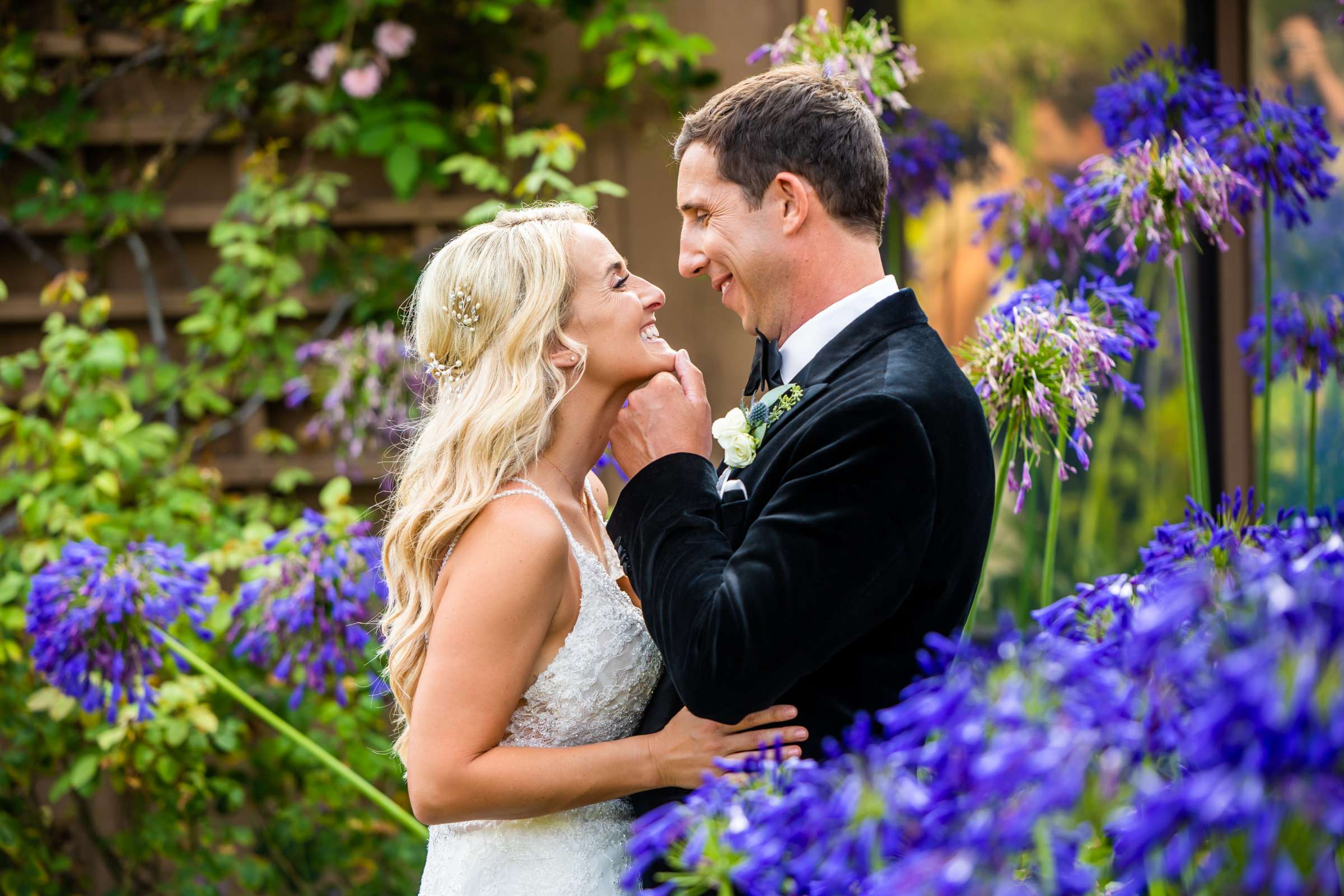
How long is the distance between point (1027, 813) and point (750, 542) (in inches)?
32.5

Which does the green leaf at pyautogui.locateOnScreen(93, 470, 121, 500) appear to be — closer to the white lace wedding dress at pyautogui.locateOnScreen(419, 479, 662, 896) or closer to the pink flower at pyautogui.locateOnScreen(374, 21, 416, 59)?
the pink flower at pyautogui.locateOnScreen(374, 21, 416, 59)

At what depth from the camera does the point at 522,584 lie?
5.72 feet

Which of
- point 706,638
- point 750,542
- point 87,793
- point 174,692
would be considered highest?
point 750,542

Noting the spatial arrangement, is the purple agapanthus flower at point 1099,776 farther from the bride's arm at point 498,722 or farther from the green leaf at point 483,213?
the green leaf at point 483,213

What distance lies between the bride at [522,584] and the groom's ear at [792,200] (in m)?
0.24

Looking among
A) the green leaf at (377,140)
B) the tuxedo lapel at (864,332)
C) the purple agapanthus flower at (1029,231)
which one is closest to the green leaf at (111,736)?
the green leaf at (377,140)

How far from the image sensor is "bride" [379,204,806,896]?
1723 millimetres

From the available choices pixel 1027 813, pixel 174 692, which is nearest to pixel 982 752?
pixel 1027 813

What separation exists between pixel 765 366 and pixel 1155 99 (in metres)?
1.25

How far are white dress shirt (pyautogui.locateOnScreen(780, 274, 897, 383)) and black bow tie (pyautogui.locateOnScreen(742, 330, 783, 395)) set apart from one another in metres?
0.04

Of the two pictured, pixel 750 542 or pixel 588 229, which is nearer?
pixel 750 542

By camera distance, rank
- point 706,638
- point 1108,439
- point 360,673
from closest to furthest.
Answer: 1. point 706,638
2. point 360,673
3. point 1108,439

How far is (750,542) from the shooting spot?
152 cm

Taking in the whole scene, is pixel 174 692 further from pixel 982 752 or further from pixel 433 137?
pixel 982 752
